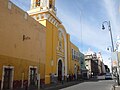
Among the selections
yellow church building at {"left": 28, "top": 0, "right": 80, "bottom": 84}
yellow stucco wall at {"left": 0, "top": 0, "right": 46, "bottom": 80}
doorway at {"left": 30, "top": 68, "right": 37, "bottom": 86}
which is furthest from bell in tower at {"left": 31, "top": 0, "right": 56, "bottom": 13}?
doorway at {"left": 30, "top": 68, "right": 37, "bottom": 86}

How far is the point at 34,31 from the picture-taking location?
23547 millimetres

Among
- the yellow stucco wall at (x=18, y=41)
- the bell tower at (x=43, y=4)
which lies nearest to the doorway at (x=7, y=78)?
the yellow stucco wall at (x=18, y=41)

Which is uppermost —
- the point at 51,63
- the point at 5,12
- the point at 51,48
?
the point at 5,12

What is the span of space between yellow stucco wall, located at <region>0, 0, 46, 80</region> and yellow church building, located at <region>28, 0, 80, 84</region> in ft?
10.2

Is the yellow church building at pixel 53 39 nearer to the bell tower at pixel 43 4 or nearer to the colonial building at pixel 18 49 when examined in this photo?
the bell tower at pixel 43 4

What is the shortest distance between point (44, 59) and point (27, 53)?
5363mm

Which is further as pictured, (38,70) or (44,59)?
(44,59)

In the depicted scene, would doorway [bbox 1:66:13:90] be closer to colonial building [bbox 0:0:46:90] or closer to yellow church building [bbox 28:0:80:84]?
colonial building [bbox 0:0:46:90]

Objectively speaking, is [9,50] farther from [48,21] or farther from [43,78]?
[48,21]

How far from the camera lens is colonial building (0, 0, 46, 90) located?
56.7 feet

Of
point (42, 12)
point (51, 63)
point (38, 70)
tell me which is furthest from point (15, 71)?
point (42, 12)

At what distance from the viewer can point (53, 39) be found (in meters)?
30.0

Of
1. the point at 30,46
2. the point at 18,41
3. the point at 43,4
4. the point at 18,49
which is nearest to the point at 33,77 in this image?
the point at 30,46

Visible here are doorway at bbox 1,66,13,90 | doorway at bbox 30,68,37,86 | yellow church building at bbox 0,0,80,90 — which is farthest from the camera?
doorway at bbox 30,68,37,86
